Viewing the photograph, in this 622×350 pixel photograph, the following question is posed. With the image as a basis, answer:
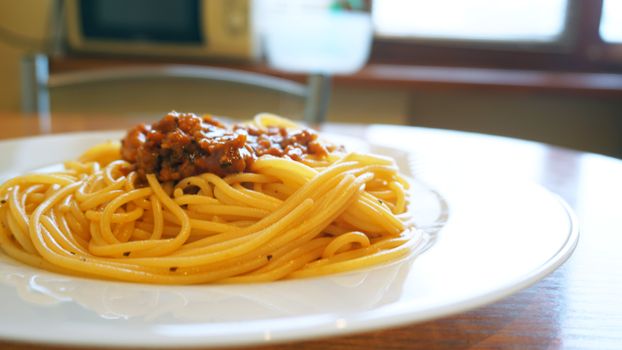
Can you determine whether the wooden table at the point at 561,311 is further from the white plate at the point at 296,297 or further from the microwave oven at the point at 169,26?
the microwave oven at the point at 169,26

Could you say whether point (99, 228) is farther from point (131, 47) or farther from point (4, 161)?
point (131, 47)

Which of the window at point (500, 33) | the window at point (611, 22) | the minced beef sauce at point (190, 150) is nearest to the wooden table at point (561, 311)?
the minced beef sauce at point (190, 150)

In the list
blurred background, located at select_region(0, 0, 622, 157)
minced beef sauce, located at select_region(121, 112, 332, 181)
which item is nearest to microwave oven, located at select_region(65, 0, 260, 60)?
blurred background, located at select_region(0, 0, 622, 157)

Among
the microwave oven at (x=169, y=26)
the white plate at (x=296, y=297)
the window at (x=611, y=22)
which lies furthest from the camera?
the window at (x=611, y=22)

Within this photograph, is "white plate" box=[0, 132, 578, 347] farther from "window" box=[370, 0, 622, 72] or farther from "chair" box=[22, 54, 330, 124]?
"window" box=[370, 0, 622, 72]

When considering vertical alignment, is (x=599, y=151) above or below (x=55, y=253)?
below

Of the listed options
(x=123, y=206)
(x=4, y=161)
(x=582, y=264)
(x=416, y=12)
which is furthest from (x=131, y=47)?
(x=582, y=264)

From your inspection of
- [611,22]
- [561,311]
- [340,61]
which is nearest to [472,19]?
[611,22]
